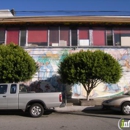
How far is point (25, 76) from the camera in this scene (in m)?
12.9

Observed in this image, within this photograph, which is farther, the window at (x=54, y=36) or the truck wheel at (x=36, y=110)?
the window at (x=54, y=36)

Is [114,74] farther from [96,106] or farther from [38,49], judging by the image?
[38,49]

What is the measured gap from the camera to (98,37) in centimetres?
1780

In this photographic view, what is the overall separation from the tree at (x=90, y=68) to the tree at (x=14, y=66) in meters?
2.52

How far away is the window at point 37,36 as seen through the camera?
17719 mm

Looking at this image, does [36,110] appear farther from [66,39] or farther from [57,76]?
[66,39]

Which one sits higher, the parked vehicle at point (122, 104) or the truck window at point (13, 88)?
the truck window at point (13, 88)

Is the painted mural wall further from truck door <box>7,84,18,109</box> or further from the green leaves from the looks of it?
truck door <box>7,84,18,109</box>

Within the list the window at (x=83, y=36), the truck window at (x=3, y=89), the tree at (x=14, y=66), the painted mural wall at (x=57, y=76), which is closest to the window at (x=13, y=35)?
the painted mural wall at (x=57, y=76)

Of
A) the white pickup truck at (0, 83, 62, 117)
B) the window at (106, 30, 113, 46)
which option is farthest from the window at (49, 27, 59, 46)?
the white pickup truck at (0, 83, 62, 117)

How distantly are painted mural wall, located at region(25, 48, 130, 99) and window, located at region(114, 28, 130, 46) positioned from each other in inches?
30.8

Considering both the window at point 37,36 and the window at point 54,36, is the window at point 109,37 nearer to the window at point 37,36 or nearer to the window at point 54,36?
the window at point 54,36

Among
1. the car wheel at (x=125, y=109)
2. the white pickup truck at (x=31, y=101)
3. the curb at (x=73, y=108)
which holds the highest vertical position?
the white pickup truck at (x=31, y=101)

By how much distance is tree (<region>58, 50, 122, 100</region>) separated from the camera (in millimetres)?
12602
